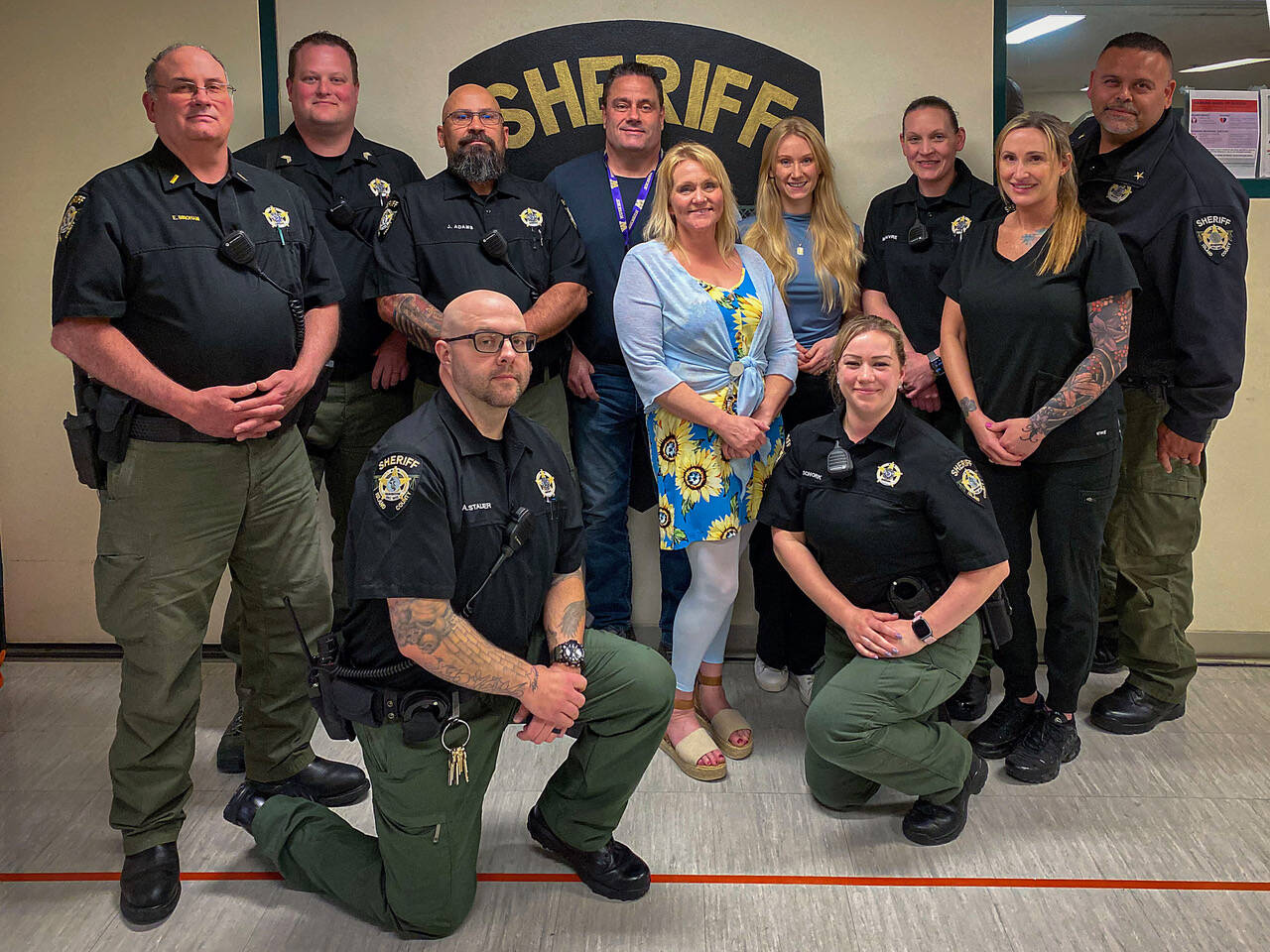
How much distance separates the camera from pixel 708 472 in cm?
319

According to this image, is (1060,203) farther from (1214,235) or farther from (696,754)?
(696,754)

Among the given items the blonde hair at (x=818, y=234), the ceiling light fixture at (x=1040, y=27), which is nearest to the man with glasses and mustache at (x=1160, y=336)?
the ceiling light fixture at (x=1040, y=27)

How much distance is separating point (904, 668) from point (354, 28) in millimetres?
2851

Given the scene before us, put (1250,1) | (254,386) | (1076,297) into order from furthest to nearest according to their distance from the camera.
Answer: (1250,1) → (1076,297) → (254,386)

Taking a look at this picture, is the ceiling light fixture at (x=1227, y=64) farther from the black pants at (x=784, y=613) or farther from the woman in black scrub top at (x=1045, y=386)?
the black pants at (x=784, y=613)

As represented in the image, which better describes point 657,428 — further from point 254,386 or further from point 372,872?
point 372,872

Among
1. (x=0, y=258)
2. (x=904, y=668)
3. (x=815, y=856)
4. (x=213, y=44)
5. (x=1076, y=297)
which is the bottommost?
(x=815, y=856)

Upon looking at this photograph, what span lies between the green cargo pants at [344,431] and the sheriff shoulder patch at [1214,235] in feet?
8.03

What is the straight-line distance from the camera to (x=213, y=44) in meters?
3.83

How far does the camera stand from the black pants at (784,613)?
12.0 feet

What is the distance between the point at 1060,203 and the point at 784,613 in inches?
61.1

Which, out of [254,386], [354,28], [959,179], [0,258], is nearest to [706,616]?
[254,386]

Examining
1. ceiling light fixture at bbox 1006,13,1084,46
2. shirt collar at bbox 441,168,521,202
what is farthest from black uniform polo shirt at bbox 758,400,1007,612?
ceiling light fixture at bbox 1006,13,1084,46

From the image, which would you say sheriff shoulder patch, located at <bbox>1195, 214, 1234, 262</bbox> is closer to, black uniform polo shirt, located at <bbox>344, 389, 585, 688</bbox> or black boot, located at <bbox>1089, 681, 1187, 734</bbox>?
black boot, located at <bbox>1089, 681, 1187, 734</bbox>
